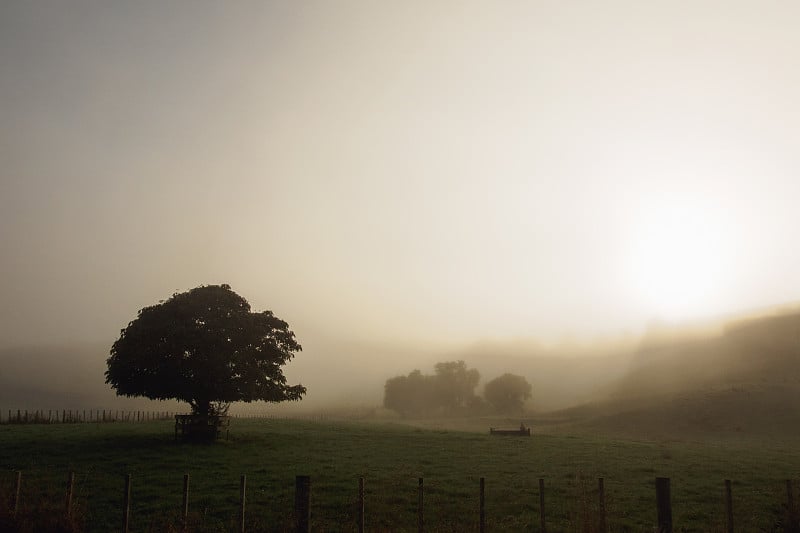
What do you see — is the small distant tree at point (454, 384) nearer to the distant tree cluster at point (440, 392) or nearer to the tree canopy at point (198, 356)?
the distant tree cluster at point (440, 392)

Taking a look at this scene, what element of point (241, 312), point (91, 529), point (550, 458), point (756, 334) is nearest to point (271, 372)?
point (241, 312)

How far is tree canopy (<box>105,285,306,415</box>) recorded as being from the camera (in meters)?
49.6

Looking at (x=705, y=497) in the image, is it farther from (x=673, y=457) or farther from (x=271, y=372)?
(x=271, y=372)

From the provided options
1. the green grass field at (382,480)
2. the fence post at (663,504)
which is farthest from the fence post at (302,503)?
the fence post at (663,504)

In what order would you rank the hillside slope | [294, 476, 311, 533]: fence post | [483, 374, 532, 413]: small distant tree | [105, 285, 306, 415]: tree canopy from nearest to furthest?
[294, 476, 311, 533]: fence post < [105, 285, 306, 415]: tree canopy < the hillside slope < [483, 374, 532, 413]: small distant tree

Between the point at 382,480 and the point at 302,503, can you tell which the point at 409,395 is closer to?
the point at 382,480

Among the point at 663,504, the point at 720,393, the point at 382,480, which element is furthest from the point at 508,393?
the point at 663,504

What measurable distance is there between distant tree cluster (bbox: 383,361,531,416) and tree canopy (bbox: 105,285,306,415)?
421 ft

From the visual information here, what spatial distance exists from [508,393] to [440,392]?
68.9 feet

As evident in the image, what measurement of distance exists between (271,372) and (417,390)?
131 meters

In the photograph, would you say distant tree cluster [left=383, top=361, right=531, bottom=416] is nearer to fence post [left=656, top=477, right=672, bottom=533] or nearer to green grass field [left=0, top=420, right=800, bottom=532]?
green grass field [left=0, top=420, right=800, bottom=532]

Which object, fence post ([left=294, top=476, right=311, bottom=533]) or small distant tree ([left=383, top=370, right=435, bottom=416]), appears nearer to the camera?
fence post ([left=294, top=476, right=311, bottom=533])

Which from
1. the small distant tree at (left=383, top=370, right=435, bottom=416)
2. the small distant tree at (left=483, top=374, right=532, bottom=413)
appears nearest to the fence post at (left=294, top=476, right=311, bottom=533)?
the small distant tree at (left=483, top=374, right=532, bottom=413)

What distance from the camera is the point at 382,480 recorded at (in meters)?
33.0
